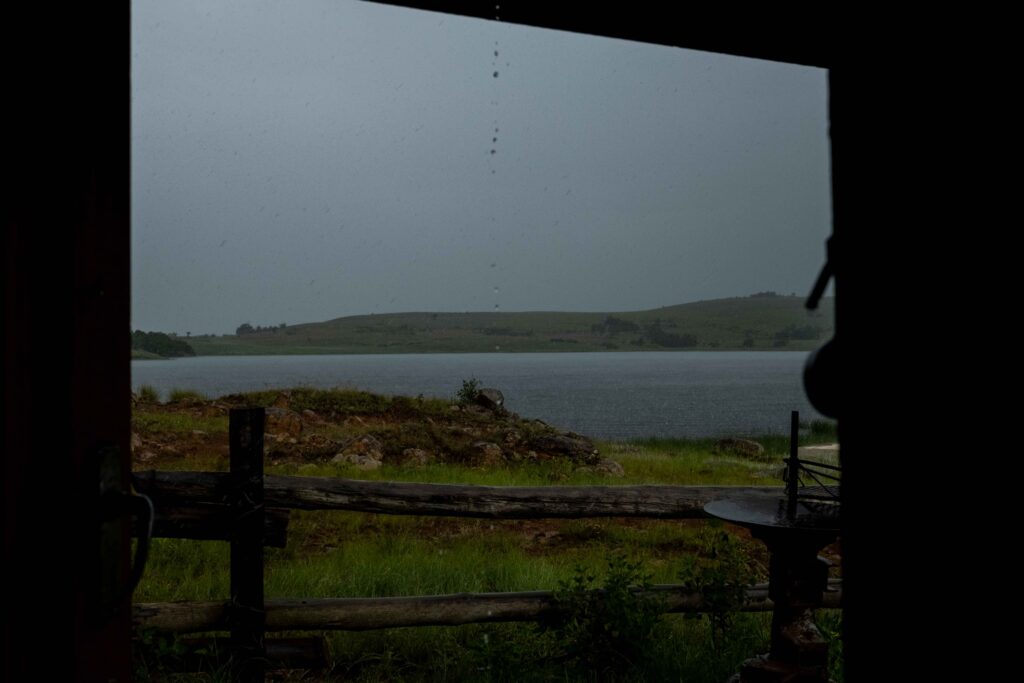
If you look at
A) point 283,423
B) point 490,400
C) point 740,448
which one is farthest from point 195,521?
point 740,448

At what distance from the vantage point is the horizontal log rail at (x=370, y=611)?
4.23 m

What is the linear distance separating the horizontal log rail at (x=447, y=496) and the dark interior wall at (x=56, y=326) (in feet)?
10.7

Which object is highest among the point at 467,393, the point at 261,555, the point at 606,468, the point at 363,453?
the point at 467,393

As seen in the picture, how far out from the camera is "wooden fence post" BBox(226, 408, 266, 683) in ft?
13.9

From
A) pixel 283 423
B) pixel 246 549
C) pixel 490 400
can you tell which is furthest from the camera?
pixel 490 400

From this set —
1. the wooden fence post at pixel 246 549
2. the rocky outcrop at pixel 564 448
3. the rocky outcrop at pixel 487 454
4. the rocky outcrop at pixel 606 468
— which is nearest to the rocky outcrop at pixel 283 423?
the rocky outcrop at pixel 487 454

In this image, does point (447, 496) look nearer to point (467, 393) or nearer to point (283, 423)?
point (283, 423)

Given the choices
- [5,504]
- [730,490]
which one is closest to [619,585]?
[730,490]

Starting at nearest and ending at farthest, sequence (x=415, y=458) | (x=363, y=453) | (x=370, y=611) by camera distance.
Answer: (x=370, y=611) → (x=363, y=453) → (x=415, y=458)

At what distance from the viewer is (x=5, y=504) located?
108 centimetres

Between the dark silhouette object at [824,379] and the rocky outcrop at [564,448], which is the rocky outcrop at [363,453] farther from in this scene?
the dark silhouette object at [824,379]

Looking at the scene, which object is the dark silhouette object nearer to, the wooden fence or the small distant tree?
the wooden fence

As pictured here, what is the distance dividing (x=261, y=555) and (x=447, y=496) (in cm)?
116

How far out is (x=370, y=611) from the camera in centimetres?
441
